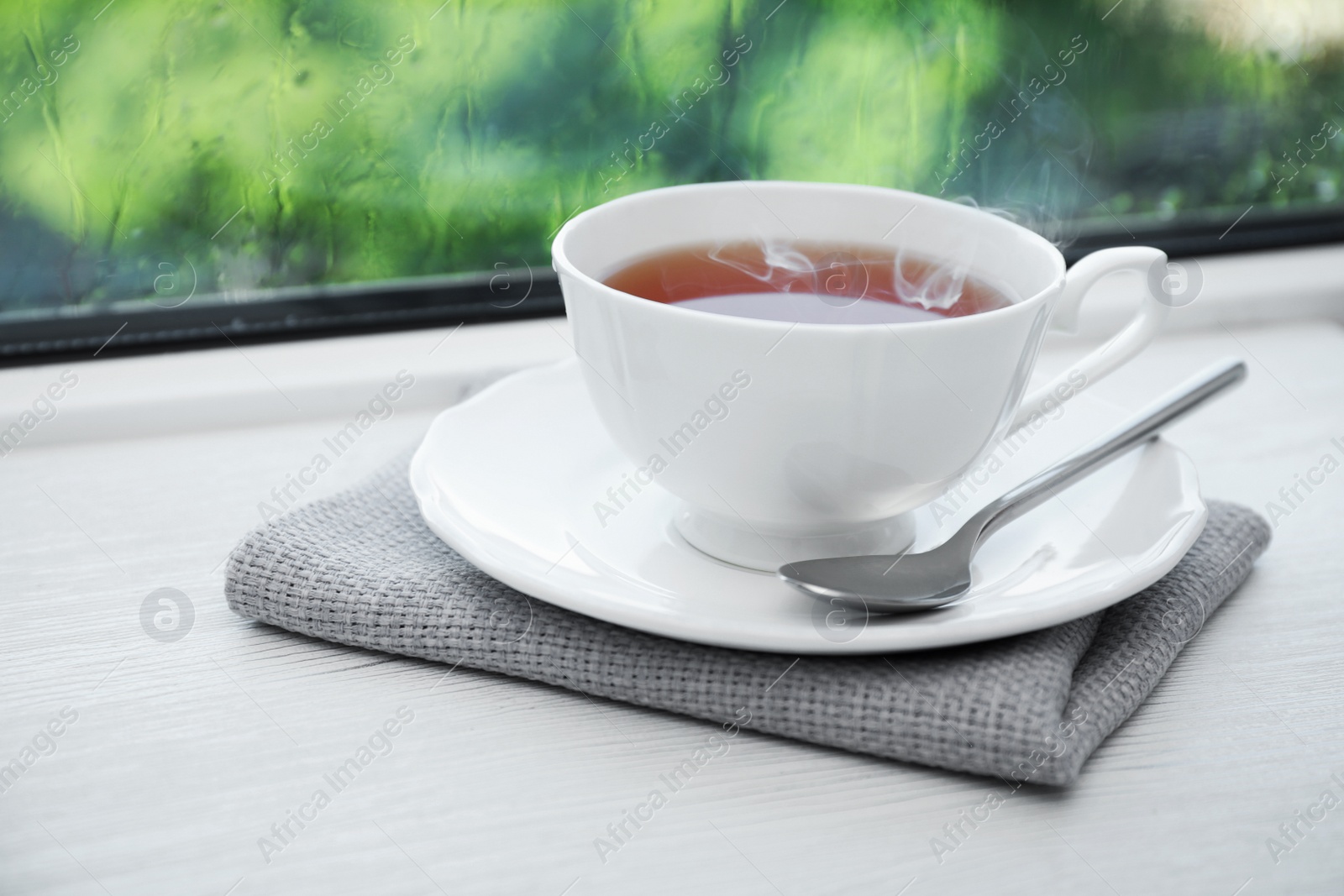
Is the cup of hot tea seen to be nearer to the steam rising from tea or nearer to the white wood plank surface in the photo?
the steam rising from tea

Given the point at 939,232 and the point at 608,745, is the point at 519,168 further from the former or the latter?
the point at 608,745

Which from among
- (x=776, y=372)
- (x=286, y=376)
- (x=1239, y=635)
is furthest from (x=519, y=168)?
(x=1239, y=635)

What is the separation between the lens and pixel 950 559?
57 centimetres

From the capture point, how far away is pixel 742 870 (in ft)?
1.50

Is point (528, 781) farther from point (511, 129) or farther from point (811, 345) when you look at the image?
point (511, 129)

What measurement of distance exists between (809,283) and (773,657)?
0.81 feet

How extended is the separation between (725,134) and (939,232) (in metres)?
0.42

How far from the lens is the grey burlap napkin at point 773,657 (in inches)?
19.4

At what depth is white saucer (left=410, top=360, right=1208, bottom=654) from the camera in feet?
1.70

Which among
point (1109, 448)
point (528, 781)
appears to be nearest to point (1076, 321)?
point (1109, 448)

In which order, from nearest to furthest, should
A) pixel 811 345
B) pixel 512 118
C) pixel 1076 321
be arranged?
pixel 811 345
pixel 1076 321
pixel 512 118

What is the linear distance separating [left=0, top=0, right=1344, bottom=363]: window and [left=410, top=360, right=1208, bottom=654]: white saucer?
31 cm

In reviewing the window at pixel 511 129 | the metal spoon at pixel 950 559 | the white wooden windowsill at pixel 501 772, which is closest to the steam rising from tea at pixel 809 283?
the metal spoon at pixel 950 559

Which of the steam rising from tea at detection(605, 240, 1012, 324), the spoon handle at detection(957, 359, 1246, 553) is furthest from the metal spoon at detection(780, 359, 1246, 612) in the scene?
the steam rising from tea at detection(605, 240, 1012, 324)
